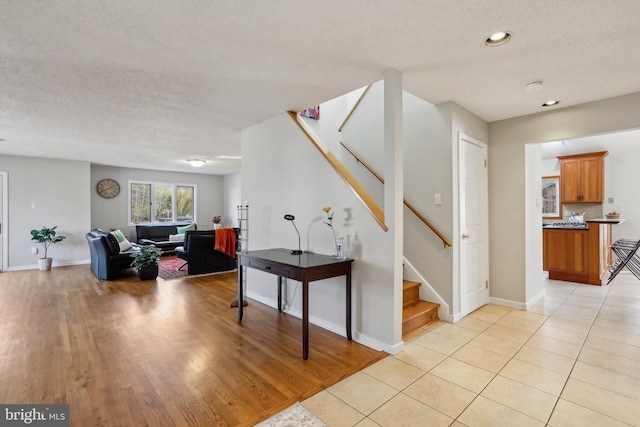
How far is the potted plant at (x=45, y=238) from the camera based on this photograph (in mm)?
6164

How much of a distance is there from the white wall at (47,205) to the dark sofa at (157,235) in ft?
3.66

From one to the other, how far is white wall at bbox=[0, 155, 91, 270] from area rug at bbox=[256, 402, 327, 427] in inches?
294

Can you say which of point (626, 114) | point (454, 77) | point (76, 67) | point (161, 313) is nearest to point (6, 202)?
point (161, 313)

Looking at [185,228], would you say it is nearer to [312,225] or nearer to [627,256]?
[312,225]

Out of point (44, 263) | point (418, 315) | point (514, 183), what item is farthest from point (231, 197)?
point (514, 183)

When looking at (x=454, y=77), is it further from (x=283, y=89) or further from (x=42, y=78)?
(x=42, y=78)

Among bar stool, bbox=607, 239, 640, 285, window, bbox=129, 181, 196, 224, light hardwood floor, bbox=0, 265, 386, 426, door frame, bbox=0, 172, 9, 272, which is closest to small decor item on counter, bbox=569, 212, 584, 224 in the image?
bar stool, bbox=607, 239, 640, 285

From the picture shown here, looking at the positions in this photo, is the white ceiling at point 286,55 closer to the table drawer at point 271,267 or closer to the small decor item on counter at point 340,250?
the small decor item on counter at point 340,250

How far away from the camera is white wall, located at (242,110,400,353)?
2.67m

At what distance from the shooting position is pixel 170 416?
1.79 m

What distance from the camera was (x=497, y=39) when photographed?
6.82 feet

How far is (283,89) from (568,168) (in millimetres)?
6470

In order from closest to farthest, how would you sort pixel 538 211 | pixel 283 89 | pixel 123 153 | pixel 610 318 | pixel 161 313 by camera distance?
pixel 283 89
pixel 610 318
pixel 161 313
pixel 538 211
pixel 123 153
